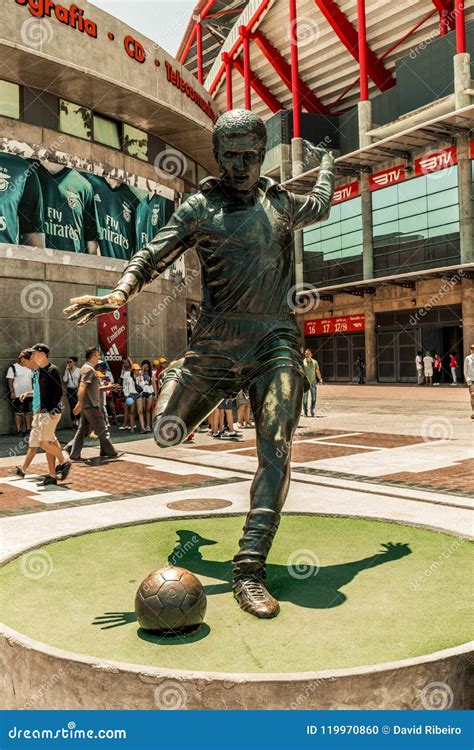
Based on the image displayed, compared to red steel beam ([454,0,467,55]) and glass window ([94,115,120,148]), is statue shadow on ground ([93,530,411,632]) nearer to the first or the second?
glass window ([94,115,120,148])

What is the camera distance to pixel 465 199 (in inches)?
1217

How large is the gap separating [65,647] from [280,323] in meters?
2.11

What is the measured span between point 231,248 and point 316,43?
40.0 metres

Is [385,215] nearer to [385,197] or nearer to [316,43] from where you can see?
[385,197]

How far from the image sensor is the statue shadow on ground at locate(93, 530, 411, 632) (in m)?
3.58

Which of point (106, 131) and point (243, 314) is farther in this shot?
point (106, 131)

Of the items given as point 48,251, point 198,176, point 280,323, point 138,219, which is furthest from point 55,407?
point 198,176

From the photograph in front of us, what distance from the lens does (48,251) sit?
672 inches

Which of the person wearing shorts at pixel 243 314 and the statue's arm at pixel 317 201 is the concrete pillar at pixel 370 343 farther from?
the person wearing shorts at pixel 243 314

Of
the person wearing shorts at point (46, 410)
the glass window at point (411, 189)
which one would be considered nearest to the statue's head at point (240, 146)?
the person wearing shorts at point (46, 410)

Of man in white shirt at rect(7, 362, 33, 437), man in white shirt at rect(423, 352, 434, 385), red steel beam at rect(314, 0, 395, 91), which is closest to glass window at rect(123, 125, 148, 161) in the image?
man in white shirt at rect(7, 362, 33, 437)

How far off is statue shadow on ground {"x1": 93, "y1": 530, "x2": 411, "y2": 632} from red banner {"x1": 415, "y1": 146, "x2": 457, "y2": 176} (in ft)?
99.8

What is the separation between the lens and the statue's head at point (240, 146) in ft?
12.5

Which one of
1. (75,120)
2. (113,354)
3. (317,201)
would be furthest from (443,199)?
(317,201)
